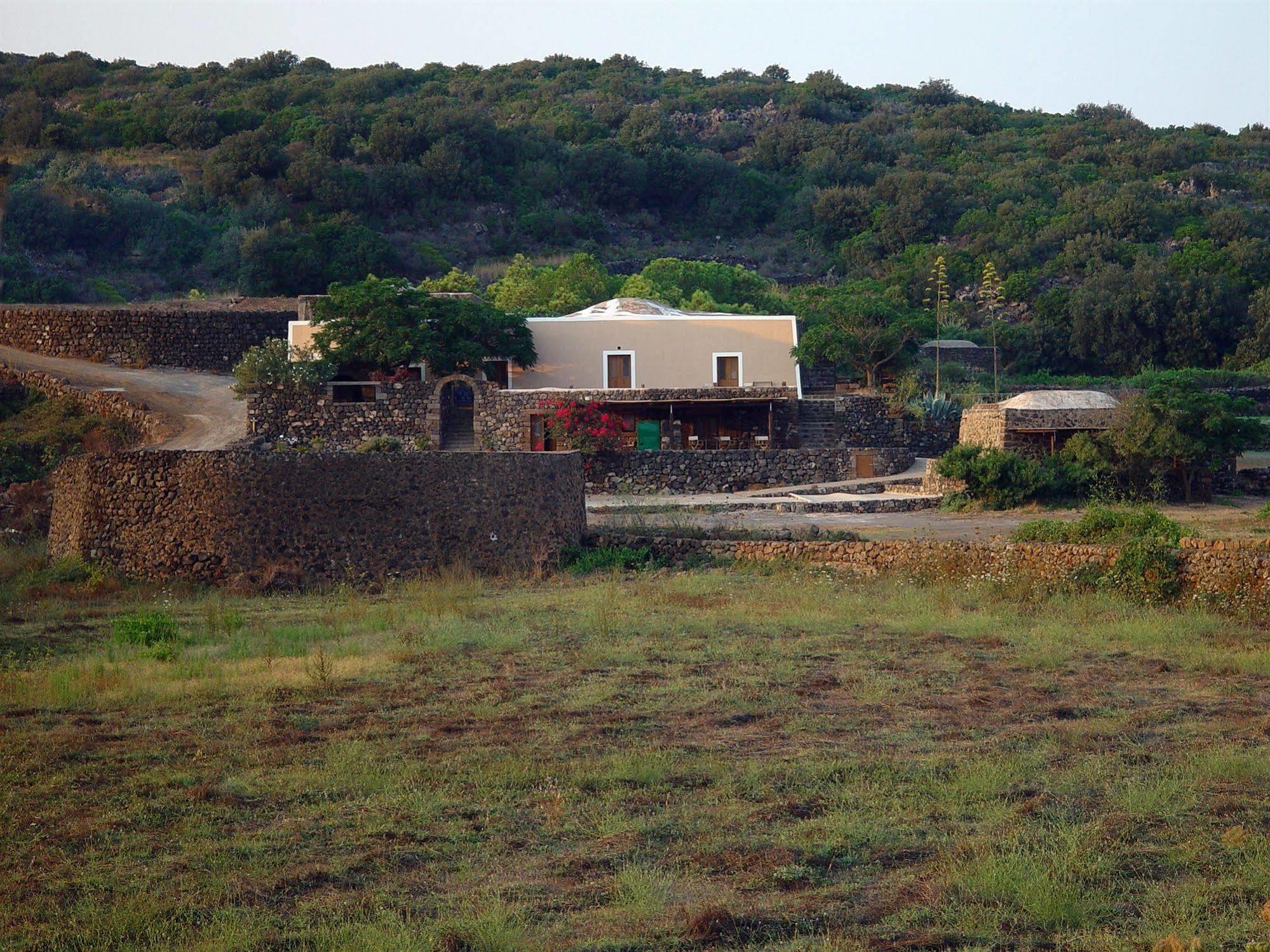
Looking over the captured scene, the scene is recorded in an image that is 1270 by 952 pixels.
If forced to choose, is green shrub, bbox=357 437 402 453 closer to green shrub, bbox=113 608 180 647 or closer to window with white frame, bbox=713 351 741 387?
window with white frame, bbox=713 351 741 387

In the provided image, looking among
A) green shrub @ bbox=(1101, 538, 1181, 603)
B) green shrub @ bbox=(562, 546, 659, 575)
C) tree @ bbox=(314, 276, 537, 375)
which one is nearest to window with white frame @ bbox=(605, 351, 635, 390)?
tree @ bbox=(314, 276, 537, 375)

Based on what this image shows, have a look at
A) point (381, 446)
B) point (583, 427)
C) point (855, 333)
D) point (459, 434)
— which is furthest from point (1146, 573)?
point (855, 333)

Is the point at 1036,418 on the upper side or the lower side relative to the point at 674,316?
lower

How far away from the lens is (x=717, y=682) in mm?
11289

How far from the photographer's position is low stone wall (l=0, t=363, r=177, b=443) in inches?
1177

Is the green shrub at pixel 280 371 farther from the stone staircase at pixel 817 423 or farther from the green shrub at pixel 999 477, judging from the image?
the green shrub at pixel 999 477

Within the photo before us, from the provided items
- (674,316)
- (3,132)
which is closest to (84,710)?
(674,316)

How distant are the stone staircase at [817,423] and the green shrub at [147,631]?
21.9m

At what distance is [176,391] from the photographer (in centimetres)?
3453

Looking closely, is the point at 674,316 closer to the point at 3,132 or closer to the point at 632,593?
the point at 632,593

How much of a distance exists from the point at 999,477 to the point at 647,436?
358 inches

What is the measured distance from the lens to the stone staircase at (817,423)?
33.8 meters

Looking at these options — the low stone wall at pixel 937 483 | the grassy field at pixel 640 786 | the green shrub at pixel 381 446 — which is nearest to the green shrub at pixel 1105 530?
the grassy field at pixel 640 786

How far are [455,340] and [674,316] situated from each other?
18.9ft
